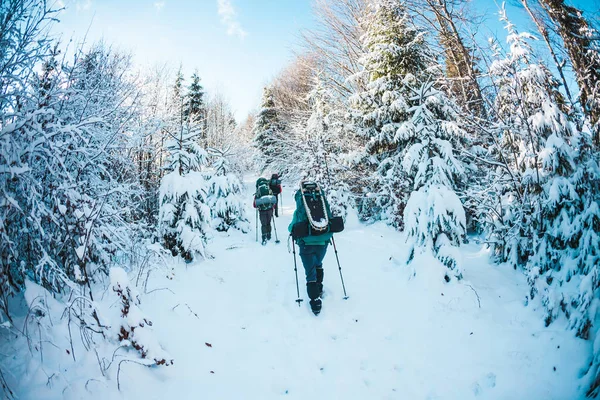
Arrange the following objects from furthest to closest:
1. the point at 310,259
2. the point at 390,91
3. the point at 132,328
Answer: the point at 390,91
the point at 310,259
the point at 132,328

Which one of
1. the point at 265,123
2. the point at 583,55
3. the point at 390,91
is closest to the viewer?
the point at 583,55

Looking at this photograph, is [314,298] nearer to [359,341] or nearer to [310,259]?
[310,259]

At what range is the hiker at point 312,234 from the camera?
14.3 feet

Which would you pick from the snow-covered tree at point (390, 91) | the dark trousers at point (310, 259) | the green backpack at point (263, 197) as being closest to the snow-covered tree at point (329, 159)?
the snow-covered tree at point (390, 91)

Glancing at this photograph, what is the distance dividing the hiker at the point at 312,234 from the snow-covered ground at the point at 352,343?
46cm

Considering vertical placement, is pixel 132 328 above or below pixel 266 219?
below

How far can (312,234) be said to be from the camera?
4453mm

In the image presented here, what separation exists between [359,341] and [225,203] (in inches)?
309

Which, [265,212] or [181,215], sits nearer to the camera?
[181,215]

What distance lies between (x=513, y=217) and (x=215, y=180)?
367 inches

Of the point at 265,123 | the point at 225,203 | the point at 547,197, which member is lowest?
the point at 225,203

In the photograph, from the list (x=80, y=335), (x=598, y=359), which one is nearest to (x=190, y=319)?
(x=80, y=335)

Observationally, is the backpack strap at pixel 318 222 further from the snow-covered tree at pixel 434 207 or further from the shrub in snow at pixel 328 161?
the shrub in snow at pixel 328 161

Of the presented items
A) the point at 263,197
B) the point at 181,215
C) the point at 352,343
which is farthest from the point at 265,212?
the point at 352,343
